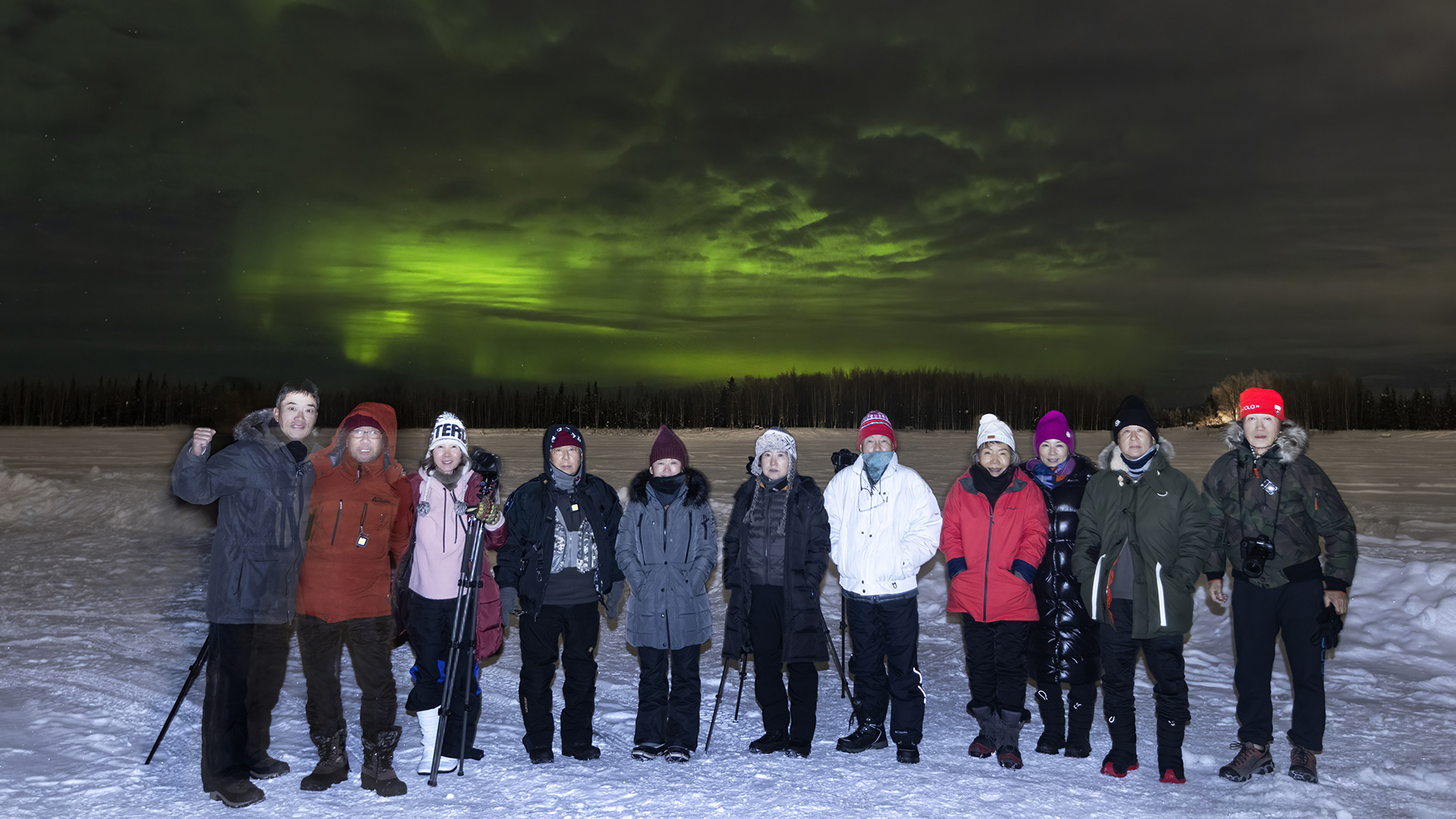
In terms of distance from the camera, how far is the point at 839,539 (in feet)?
17.4

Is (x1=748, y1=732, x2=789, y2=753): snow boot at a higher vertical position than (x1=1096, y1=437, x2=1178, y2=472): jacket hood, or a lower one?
lower

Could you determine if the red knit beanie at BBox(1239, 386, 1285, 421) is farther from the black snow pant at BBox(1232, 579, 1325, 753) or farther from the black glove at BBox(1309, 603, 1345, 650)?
the black glove at BBox(1309, 603, 1345, 650)

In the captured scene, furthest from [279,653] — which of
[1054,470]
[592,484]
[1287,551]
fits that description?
[1287,551]

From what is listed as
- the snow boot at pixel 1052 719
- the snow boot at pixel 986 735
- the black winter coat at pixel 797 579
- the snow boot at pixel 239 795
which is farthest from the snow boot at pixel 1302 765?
the snow boot at pixel 239 795

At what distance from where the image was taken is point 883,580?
5.07 metres

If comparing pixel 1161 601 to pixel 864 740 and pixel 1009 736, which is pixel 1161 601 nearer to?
pixel 1009 736

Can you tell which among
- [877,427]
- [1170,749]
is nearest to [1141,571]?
[1170,749]

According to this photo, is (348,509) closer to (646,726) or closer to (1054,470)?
(646,726)

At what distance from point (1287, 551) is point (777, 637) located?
2.84 meters

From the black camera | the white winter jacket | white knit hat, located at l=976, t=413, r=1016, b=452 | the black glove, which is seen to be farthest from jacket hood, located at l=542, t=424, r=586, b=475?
the black glove

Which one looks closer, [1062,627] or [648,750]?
[648,750]

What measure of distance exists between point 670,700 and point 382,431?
7.39 ft

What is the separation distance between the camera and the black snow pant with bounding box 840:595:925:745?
5000mm

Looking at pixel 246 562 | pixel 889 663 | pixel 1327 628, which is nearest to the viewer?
pixel 246 562
